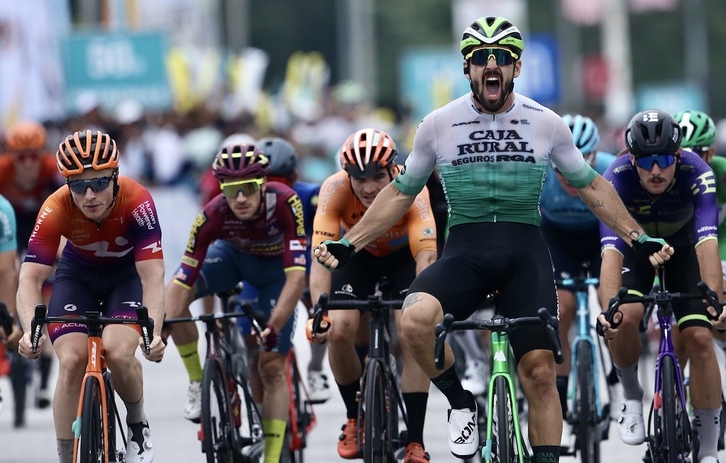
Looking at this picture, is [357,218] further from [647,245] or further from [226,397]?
[647,245]

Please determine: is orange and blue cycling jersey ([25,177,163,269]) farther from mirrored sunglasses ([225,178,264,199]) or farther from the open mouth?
the open mouth

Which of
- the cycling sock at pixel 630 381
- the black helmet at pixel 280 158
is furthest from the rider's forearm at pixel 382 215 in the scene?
the black helmet at pixel 280 158

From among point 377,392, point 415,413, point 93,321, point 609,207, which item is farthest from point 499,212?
point 93,321

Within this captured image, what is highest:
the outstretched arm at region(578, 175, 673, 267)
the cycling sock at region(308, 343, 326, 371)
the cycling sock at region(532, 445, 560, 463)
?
the outstretched arm at region(578, 175, 673, 267)

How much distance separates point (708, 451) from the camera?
9430 millimetres

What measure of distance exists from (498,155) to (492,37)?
59 cm

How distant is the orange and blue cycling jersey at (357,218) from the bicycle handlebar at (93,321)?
156 cm

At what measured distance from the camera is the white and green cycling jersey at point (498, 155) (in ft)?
27.4

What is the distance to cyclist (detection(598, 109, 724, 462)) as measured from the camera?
9.17 metres

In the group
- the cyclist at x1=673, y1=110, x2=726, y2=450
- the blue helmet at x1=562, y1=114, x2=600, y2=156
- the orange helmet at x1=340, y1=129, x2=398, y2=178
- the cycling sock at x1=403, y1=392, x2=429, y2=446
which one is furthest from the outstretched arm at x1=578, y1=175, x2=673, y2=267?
the blue helmet at x1=562, y1=114, x2=600, y2=156

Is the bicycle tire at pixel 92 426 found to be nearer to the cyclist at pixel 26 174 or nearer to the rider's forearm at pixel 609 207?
the rider's forearm at pixel 609 207

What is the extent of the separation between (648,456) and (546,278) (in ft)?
4.66

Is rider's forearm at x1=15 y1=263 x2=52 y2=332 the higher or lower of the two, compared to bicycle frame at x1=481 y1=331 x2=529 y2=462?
higher

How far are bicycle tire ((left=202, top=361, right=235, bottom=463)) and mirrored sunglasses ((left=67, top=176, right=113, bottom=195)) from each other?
154 centimetres
